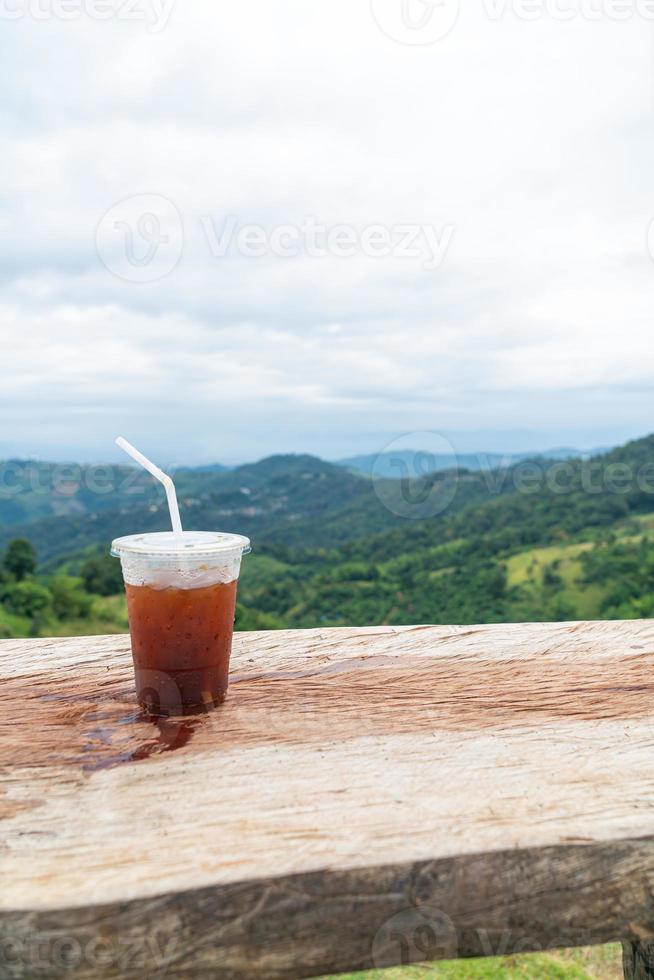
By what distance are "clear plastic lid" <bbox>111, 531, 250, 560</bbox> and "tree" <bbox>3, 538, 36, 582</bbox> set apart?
A: 27.7 metres

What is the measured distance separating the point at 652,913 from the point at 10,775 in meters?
1.09

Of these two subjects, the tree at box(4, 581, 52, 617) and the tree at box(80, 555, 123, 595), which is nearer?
the tree at box(4, 581, 52, 617)

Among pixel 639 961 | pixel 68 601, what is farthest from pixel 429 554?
pixel 639 961

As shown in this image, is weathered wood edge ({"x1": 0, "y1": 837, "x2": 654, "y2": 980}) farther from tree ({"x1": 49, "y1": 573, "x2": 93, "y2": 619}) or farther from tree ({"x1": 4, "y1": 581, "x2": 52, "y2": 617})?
tree ({"x1": 49, "y1": 573, "x2": 93, "y2": 619})

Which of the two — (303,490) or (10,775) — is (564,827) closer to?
(10,775)

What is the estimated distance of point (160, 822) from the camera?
117 centimetres

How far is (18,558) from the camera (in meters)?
27.5

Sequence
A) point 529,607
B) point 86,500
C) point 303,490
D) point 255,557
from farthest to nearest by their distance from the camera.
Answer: point 86,500
point 303,490
point 255,557
point 529,607

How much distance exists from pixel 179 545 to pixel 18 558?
2826cm

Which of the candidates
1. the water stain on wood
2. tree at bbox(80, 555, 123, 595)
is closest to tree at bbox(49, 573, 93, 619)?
tree at bbox(80, 555, 123, 595)

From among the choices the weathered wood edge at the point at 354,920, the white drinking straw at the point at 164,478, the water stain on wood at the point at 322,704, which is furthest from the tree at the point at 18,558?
the weathered wood edge at the point at 354,920

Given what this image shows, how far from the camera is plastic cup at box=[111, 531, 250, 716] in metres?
1.52

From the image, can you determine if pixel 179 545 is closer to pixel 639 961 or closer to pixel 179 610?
pixel 179 610

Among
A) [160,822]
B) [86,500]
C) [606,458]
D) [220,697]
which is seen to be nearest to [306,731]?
[220,697]
